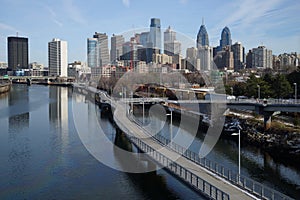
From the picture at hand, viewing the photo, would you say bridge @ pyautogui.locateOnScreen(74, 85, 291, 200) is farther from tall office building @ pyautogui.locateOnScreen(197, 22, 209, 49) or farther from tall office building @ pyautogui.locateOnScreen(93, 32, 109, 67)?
tall office building @ pyautogui.locateOnScreen(197, 22, 209, 49)

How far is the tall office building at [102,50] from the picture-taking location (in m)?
74.8

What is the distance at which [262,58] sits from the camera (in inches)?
2960

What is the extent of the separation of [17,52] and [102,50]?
34070mm

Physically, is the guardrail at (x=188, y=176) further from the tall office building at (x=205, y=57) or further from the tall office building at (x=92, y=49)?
the tall office building at (x=92, y=49)

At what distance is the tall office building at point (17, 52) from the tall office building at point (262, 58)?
65221mm

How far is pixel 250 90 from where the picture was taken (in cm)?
2114

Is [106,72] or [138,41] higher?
[138,41]

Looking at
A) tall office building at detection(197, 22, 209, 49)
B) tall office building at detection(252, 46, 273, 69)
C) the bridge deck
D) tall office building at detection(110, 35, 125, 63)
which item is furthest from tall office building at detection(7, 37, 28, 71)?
the bridge deck

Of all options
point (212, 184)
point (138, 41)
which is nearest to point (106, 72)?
point (138, 41)

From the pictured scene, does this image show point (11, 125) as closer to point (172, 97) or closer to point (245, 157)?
point (245, 157)

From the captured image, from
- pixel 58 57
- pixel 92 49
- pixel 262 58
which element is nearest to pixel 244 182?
pixel 262 58

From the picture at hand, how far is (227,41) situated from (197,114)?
90.4 meters

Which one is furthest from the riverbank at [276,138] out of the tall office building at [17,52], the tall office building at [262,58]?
the tall office building at [17,52]

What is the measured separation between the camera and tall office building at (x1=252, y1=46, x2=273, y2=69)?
74.2m
